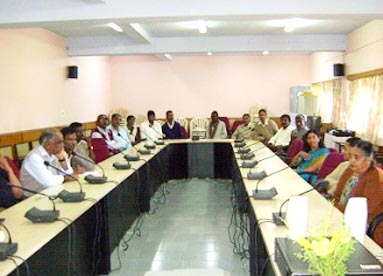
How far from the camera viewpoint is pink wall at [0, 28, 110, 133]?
595 centimetres

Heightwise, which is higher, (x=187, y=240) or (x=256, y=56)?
(x=256, y=56)

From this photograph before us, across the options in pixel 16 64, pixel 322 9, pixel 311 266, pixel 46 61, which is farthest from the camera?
pixel 46 61

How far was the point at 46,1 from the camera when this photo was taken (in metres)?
4.71

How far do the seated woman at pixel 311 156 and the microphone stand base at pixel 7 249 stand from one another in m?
3.35

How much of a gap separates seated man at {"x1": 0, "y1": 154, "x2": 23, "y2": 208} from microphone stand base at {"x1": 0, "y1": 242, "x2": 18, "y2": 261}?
1.46 metres

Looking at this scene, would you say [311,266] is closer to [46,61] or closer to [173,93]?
[46,61]

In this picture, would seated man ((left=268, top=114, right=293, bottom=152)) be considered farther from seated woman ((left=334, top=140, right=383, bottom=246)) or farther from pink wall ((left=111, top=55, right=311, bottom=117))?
seated woman ((left=334, top=140, right=383, bottom=246))

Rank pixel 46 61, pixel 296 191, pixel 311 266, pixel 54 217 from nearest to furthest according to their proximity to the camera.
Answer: pixel 311 266
pixel 54 217
pixel 296 191
pixel 46 61

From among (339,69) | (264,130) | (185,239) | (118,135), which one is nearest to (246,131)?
(264,130)

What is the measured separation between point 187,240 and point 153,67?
25.7 ft

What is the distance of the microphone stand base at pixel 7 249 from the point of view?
1.84 m

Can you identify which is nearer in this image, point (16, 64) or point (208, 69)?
point (16, 64)

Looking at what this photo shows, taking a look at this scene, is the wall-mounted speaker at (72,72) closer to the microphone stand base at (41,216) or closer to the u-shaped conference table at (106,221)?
the u-shaped conference table at (106,221)

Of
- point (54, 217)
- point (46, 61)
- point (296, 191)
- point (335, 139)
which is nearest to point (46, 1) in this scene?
point (46, 61)
